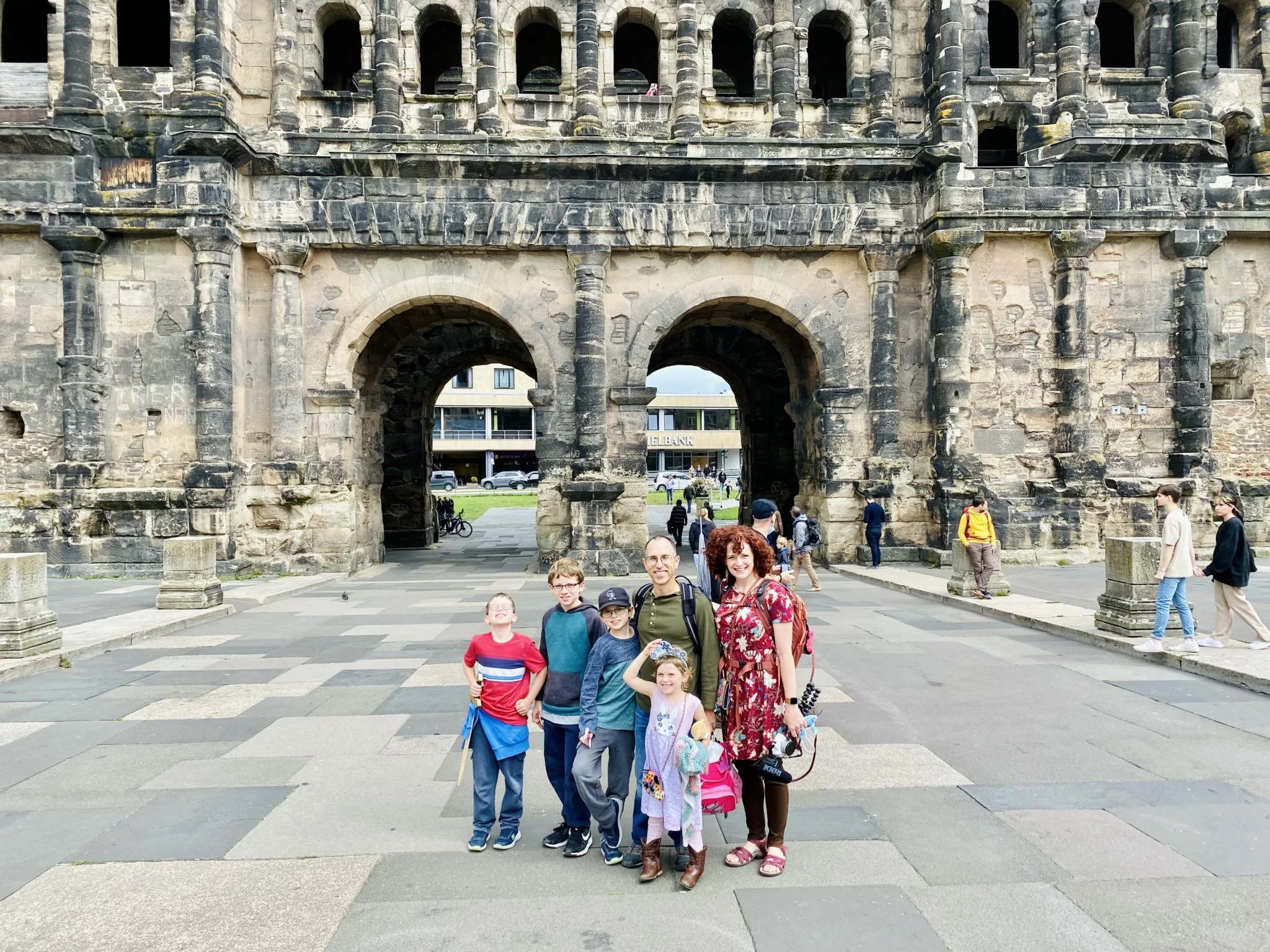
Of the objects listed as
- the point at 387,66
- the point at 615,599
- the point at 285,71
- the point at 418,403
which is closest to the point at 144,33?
the point at 285,71

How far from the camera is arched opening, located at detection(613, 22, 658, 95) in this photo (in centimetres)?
1565

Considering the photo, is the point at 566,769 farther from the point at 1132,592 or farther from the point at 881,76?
the point at 881,76

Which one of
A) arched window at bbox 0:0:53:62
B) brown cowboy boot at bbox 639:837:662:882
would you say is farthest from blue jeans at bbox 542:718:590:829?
arched window at bbox 0:0:53:62

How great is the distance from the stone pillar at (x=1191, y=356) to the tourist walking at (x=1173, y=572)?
8.61m

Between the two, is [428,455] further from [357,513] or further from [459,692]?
[459,692]

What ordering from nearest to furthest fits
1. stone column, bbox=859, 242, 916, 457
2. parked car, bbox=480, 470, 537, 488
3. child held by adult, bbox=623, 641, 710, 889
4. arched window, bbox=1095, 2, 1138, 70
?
child held by adult, bbox=623, 641, 710, 889 → stone column, bbox=859, 242, 916, 457 → arched window, bbox=1095, 2, 1138, 70 → parked car, bbox=480, 470, 537, 488

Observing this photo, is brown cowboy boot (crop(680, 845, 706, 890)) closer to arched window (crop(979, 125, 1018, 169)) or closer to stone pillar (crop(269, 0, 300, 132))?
stone pillar (crop(269, 0, 300, 132))

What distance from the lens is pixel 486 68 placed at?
13.8 m

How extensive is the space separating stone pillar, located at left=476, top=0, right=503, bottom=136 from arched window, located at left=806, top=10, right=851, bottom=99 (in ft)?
20.8

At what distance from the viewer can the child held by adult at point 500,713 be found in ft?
11.9

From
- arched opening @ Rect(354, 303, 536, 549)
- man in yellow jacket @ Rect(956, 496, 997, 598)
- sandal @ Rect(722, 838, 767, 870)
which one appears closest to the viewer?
sandal @ Rect(722, 838, 767, 870)

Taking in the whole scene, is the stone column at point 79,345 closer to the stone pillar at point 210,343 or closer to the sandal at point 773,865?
the stone pillar at point 210,343

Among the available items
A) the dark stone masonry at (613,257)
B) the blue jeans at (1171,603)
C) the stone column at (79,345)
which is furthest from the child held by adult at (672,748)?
the stone column at (79,345)

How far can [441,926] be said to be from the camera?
3053 mm
